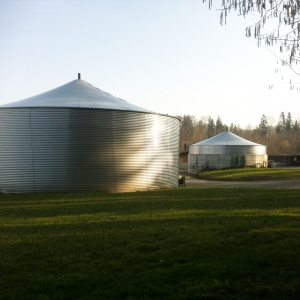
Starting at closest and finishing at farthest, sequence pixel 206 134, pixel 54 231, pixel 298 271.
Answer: pixel 298 271 < pixel 54 231 < pixel 206 134

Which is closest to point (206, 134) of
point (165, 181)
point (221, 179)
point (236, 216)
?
point (221, 179)

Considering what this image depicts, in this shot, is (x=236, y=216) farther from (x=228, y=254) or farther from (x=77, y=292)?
(x=77, y=292)

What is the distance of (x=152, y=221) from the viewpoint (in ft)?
38.8

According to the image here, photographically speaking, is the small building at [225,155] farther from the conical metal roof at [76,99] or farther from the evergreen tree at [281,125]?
the evergreen tree at [281,125]

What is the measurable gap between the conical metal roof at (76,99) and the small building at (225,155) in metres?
25.1

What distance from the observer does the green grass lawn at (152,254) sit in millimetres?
5574

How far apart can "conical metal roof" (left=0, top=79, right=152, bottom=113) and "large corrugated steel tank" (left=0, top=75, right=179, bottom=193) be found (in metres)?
0.06

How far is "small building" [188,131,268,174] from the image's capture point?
51.2m

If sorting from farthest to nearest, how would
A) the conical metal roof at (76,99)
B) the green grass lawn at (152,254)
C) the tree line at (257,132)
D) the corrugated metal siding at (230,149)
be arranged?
the tree line at (257,132) → the corrugated metal siding at (230,149) → the conical metal roof at (76,99) → the green grass lawn at (152,254)

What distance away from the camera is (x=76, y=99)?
2505 centimetres

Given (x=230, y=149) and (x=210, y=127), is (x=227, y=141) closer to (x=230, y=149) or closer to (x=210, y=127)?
(x=230, y=149)

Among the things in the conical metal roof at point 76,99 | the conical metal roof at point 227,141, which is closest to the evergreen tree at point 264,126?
the conical metal roof at point 227,141

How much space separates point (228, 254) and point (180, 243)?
1.36 m

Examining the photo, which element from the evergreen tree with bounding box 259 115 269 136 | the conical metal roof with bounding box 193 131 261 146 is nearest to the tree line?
the evergreen tree with bounding box 259 115 269 136
